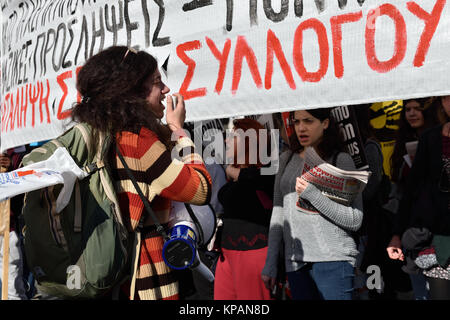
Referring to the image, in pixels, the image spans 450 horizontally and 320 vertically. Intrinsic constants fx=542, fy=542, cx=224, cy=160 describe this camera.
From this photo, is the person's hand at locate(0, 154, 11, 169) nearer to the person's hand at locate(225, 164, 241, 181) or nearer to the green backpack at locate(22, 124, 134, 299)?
the person's hand at locate(225, 164, 241, 181)

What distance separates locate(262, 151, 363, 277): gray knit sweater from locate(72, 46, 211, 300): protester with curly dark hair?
1.27m

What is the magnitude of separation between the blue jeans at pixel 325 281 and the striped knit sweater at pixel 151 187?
A: 4.44 feet

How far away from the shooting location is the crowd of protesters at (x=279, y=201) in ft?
7.29

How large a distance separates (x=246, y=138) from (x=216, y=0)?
5.34 feet

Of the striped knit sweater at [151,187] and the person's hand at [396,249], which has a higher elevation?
the striped knit sweater at [151,187]

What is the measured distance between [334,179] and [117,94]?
5.38ft

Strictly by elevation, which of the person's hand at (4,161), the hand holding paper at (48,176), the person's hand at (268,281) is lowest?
the person's hand at (268,281)

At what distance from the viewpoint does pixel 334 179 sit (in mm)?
3387

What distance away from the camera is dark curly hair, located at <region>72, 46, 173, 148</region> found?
87.6 inches

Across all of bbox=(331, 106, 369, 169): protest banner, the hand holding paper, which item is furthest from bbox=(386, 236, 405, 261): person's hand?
the hand holding paper

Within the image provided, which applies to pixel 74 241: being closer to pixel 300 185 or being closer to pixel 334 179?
pixel 300 185

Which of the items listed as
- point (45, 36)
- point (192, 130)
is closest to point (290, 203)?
point (192, 130)

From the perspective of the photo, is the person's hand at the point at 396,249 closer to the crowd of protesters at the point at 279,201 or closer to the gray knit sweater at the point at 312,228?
the crowd of protesters at the point at 279,201

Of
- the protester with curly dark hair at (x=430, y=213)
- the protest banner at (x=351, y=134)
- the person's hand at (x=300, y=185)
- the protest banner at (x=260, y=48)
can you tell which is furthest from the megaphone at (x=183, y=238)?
the protester with curly dark hair at (x=430, y=213)
